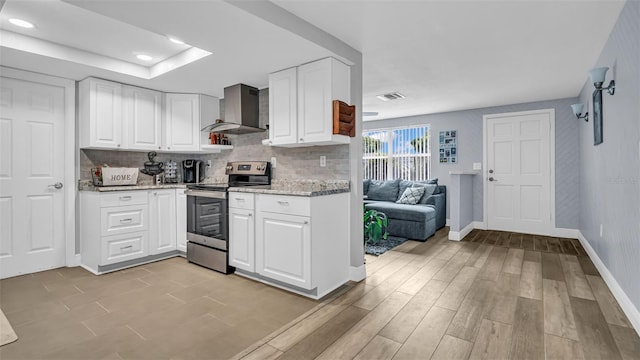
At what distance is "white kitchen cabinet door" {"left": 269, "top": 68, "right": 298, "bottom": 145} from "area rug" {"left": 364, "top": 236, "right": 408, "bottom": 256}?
6.06 ft

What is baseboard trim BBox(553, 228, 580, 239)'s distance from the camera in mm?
4830

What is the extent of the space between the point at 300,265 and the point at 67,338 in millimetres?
1586

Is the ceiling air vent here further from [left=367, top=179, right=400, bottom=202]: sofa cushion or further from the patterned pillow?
[left=367, top=179, right=400, bottom=202]: sofa cushion

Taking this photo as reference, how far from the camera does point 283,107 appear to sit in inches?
122

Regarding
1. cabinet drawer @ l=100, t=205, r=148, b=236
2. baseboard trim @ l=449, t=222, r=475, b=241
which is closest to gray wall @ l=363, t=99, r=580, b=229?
baseboard trim @ l=449, t=222, r=475, b=241

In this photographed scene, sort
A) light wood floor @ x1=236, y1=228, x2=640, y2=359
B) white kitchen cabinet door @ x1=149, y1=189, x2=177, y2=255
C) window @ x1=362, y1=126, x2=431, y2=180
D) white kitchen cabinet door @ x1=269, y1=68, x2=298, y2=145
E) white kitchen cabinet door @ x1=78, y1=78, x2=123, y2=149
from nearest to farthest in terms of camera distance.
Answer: light wood floor @ x1=236, y1=228, x2=640, y2=359 < white kitchen cabinet door @ x1=269, y1=68, x2=298, y2=145 < white kitchen cabinet door @ x1=78, y1=78, x2=123, y2=149 < white kitchen cabinet door @ x1=149, y1=189, x2=177, y2=255 < window @ x1=362, y1=126, x2=431, y2=180

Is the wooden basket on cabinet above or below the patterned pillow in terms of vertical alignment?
above

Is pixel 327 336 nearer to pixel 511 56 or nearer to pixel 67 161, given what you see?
pixel 511 56

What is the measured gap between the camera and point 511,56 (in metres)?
3.20

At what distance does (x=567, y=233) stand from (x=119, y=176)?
641cm

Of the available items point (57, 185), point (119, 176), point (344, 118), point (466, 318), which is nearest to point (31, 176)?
point (57, 185)

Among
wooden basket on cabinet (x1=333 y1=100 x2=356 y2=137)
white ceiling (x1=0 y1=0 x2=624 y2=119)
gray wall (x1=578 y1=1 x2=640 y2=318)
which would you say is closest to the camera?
gray wall (x1=578 y1=1 x2=640 y2=318)

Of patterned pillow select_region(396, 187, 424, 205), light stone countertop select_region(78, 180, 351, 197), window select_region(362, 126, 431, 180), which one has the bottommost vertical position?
patterned pillow select_region(396, 187, 424, 205)

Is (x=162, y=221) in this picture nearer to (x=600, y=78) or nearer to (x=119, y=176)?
(x=119, y=176)
